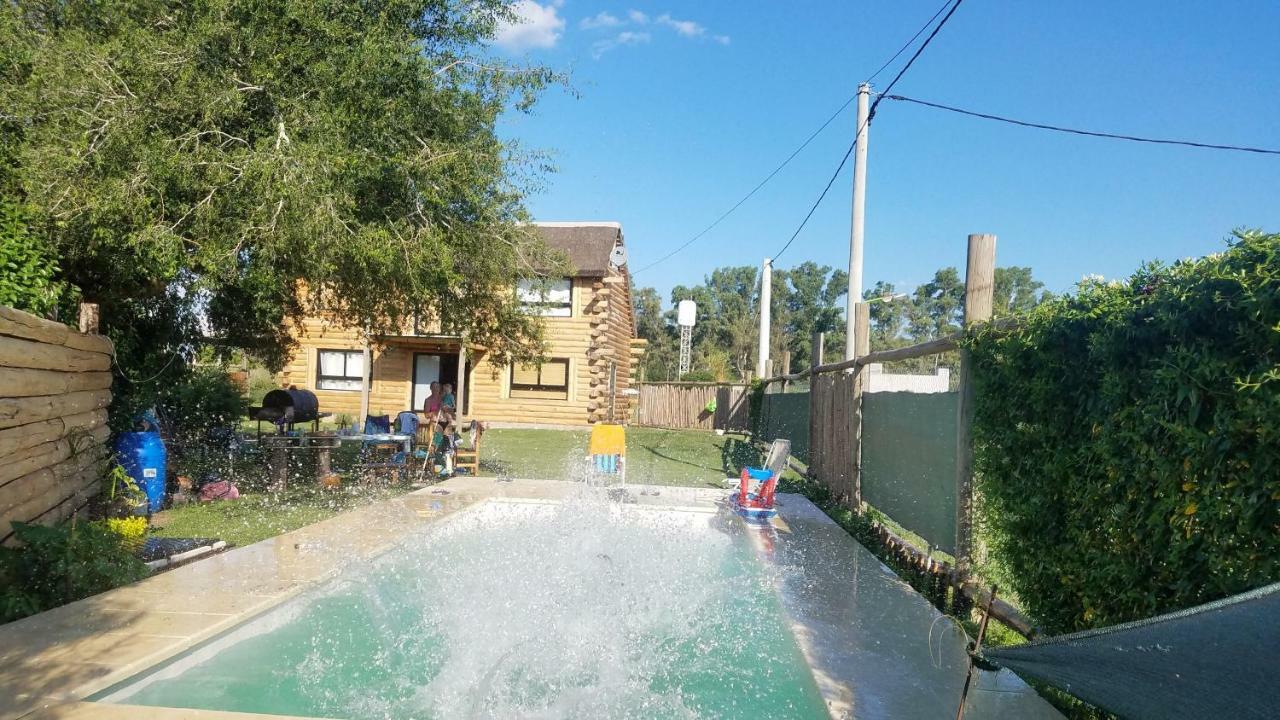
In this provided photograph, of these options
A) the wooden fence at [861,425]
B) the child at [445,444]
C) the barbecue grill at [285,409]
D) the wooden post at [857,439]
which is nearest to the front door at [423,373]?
the barbecue grill at [285,409]

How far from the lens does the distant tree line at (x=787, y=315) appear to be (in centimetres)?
5803

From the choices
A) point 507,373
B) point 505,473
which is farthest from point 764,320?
point 505,473

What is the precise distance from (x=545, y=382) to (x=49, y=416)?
19.3 m

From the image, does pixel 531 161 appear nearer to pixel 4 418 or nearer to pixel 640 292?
pixel 4 418

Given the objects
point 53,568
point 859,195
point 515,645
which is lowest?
point 515,645

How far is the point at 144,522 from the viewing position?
695 centimetres

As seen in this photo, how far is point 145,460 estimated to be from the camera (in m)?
8.41

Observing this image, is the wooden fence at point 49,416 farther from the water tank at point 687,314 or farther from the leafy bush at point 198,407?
the water tank at point 687,314

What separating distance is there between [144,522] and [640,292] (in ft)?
208

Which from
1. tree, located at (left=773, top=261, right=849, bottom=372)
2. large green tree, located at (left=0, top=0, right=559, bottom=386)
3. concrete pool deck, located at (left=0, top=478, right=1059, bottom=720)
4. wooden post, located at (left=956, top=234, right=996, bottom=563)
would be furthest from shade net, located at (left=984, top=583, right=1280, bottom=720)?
tree, located at (left=773, top=261, right=849, bottom=372)

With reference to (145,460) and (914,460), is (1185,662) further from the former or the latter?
(145,460)

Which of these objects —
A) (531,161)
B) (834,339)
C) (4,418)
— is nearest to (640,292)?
(834,339)

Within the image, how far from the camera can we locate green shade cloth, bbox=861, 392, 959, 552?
20.8ft

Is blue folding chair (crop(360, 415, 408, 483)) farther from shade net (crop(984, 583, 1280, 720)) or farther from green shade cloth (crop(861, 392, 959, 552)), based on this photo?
shade net (crop(984, 583, 1280, 720))
